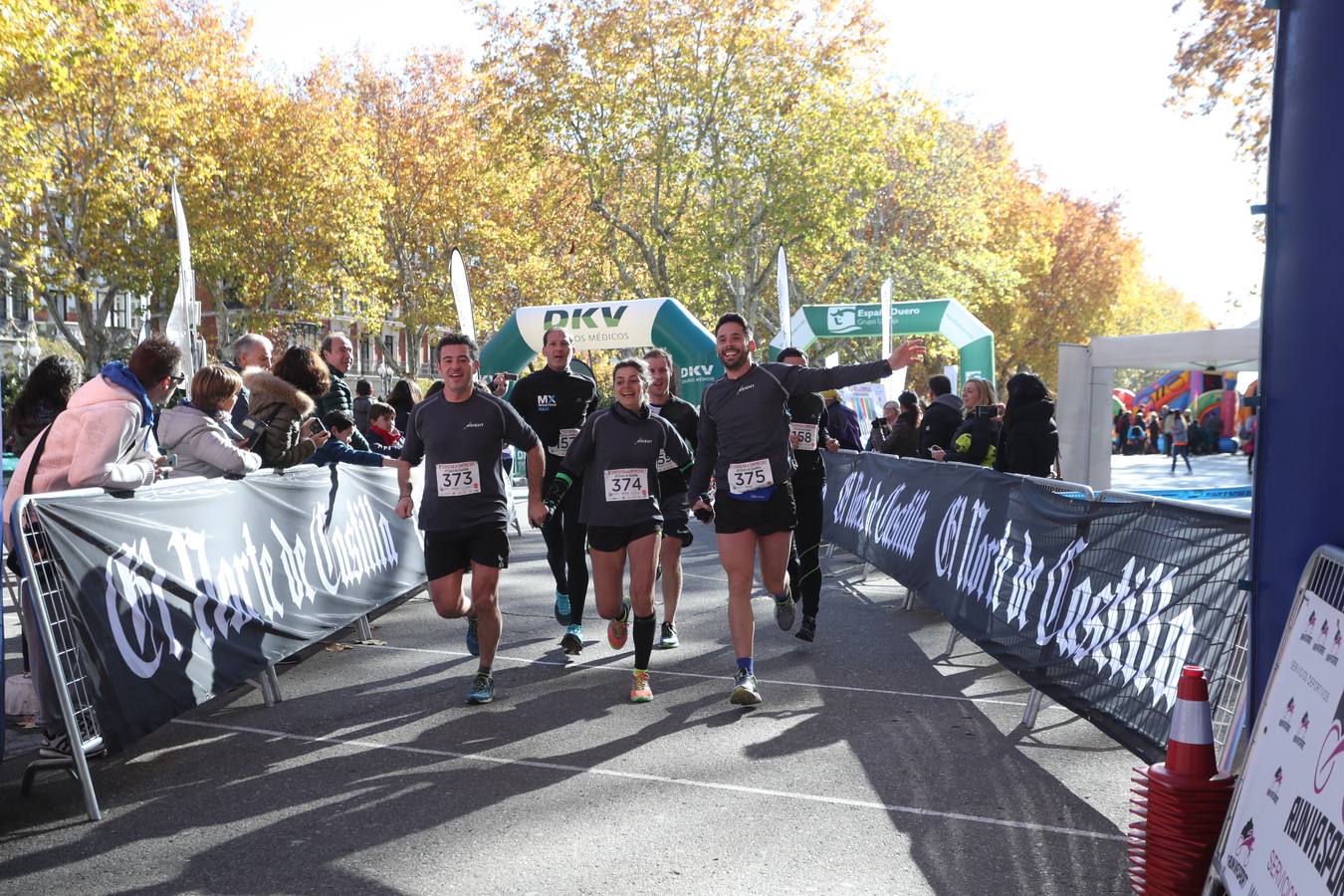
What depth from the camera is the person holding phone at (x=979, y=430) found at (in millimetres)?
10859

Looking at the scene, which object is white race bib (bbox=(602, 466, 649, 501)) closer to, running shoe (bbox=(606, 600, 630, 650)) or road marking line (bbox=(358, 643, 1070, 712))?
running shoe (bbox=(606, 600, 630, 650))

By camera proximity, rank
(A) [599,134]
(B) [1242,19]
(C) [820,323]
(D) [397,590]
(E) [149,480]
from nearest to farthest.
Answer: (E) [149,480] < (D) [397,590] < (B) [1242,19] < (C) [820,323] < (A) [599,134]

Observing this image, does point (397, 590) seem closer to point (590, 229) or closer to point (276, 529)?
point (276, 529)

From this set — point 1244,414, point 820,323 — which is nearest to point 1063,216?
point 1244,414

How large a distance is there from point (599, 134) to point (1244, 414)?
80.5ft

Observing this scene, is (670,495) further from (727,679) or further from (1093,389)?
(1093,389)

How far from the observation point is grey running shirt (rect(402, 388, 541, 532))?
6625mm

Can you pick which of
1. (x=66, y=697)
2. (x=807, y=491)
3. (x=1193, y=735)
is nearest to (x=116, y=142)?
(x=807, y=491)

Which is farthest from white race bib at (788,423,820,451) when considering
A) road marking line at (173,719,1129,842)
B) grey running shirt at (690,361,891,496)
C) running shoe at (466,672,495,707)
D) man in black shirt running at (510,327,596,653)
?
road marking line at (173,719,1129,842)

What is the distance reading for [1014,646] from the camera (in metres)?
6.50

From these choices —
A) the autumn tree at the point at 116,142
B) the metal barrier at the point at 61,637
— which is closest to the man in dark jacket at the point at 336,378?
the metal barrier at the point at 61,637

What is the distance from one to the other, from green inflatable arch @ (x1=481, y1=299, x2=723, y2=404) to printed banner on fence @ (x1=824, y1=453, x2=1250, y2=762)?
30.6ft

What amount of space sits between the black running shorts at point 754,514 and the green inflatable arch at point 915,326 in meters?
17.6

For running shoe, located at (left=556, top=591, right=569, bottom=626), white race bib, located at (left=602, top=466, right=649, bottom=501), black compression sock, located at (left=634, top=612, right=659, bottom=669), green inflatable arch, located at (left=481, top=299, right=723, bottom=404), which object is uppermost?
green inflatable arch, located at (left=481, top=299, right=723, bottom=404)
